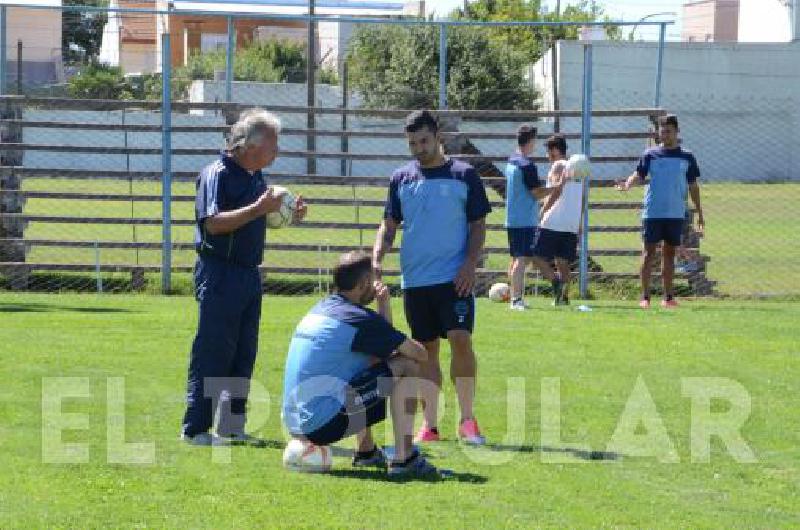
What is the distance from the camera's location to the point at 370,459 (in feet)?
26.0

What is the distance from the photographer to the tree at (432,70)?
32.9 meters

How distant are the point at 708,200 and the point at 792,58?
15.9 metres

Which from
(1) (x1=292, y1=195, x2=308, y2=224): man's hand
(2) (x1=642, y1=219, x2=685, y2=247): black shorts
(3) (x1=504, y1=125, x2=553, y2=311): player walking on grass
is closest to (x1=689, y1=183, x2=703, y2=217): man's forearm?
(2) (x1=642, y1=219, x2=685, y2=247): black shorts

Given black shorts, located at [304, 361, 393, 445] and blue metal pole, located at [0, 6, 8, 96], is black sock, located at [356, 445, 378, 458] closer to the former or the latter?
black shorts, located at [304, 361, 393, 445]

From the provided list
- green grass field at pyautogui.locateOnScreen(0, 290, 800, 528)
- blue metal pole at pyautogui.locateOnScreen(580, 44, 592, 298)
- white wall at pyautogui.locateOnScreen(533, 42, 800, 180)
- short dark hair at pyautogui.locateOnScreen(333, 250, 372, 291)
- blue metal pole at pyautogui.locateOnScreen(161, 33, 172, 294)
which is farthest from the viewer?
white wall at pyautogui.locateOnScreen(533, 42, 800, 180)

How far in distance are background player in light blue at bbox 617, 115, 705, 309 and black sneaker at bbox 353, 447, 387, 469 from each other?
29.8ft

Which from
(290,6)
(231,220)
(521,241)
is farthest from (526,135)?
(290,6)

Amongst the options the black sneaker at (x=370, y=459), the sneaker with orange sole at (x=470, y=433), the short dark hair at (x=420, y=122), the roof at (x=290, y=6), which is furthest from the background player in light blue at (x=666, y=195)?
the roof at (x=290, y=6)

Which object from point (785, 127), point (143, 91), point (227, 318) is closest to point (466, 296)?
point (227, 318)

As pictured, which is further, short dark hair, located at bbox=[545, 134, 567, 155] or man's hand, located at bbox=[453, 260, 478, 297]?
short dark hair, located at bbox=[545, 134, 567, 155]

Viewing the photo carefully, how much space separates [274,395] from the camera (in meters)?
10.2

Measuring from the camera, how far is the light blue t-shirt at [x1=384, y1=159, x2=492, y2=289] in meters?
8.82

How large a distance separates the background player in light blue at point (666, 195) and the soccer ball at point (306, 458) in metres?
9.44

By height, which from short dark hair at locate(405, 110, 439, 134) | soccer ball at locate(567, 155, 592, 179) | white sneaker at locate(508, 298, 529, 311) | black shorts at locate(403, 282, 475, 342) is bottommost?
white sneaker at locate(508, 298, 529, 311)
